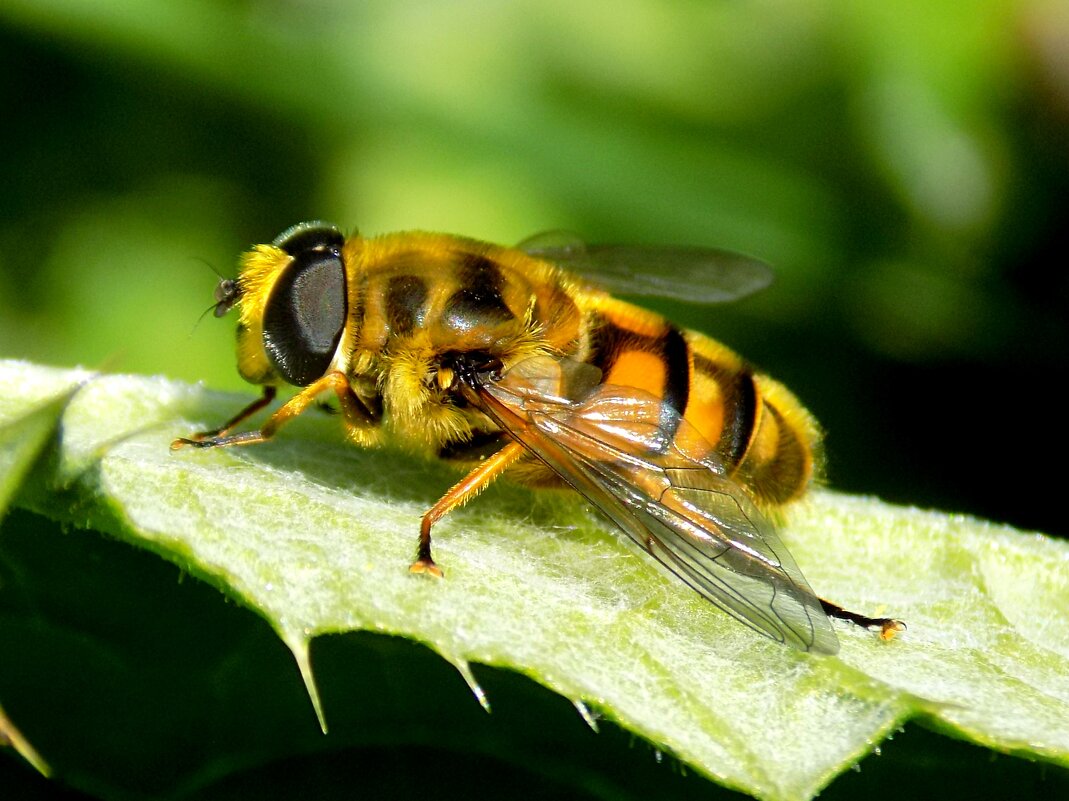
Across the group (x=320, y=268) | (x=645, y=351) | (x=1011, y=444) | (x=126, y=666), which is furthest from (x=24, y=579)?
(x=1011, y=444)

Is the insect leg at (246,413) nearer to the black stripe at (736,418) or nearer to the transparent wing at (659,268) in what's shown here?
the transparent wing at (659,268)

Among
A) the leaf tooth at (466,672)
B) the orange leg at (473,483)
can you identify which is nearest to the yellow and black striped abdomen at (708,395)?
the orange leg at (473,483)

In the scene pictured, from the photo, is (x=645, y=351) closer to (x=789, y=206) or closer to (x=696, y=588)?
(x=696, y=588)

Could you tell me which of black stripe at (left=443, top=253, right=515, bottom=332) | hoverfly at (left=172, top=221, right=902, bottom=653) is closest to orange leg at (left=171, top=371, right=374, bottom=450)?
hoverfly at (left=172, top=221, right=902, bottom=653)

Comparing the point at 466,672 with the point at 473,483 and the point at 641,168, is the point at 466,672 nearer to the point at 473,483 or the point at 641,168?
the point at 473,483

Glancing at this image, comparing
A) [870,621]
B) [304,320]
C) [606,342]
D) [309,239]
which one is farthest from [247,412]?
[870,621]

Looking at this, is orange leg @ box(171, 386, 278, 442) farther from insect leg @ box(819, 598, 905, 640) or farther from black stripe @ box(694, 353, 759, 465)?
insect leg @ box(819, 598, 905, 640)
